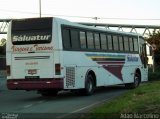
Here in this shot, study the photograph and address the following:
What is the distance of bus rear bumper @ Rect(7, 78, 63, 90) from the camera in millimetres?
20781

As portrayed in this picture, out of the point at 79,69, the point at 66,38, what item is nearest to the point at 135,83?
the point at 79,69

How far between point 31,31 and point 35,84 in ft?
7.33

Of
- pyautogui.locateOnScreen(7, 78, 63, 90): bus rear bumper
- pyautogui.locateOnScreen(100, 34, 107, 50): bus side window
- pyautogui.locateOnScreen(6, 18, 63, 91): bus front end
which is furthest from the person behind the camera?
pyautogui.locateOnScreen(100, 34, 107, 50): bus side window

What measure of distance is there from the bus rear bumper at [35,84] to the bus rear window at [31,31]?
5.24 feet

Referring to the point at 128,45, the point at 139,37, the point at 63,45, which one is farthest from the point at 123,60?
the point at 63,45

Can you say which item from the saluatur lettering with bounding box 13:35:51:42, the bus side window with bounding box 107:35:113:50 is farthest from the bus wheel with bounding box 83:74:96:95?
the saluatur lettering with bounding box 13:35:51:42

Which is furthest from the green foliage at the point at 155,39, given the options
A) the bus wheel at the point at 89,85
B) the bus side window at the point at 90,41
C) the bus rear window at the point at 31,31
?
the bus rear window at the point at 31,31

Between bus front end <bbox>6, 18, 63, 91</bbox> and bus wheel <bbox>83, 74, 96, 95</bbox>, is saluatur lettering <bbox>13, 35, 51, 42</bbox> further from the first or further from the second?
bus wheel <bbox>83, 74, 96, 95</bbox>

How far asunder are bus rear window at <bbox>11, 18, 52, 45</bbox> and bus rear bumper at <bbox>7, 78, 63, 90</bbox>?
1598 millimetres

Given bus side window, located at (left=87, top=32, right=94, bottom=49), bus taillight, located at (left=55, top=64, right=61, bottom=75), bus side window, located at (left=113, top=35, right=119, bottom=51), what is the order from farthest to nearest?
bus side window, located at (left=113, top=35, right=119, bottom=51) → bus side window, located at (left=87, top=32, right=94, bottom=49) → bus taillight, located at (left=55, top=64, right=61, bottom=75)

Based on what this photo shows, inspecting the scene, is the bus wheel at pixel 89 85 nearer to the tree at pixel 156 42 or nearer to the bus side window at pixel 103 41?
the bus side window at pixel 103 41

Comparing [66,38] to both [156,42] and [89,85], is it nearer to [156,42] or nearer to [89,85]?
[89,85]

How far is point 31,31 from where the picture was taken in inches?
845

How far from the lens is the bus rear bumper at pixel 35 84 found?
68.2ft
